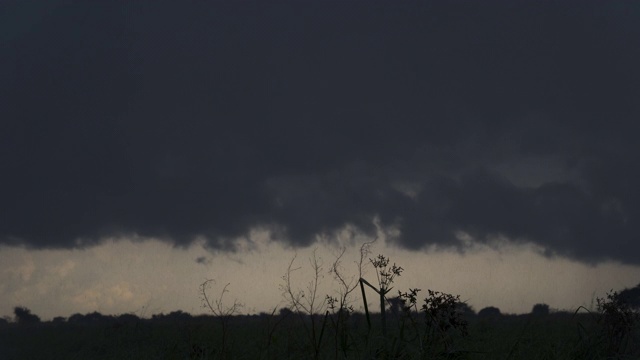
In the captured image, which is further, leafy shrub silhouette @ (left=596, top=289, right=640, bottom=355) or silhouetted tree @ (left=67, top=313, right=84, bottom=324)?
silhouetted tree @ (left=67, top=313, right=84, bottom=324)

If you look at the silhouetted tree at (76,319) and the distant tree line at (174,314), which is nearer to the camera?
the distant tree line at (174,314)

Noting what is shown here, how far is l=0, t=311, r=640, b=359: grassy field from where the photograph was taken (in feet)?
22.9

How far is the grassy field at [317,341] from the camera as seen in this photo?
22.9ft

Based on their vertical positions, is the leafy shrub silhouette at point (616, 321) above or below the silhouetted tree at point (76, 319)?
below

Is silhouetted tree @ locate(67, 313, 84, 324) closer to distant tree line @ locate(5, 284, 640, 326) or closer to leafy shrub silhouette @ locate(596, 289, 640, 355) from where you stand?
distant tree line @ locate(5, 284, 640, 326)

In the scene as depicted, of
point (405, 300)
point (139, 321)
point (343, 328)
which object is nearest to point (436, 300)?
point (405, 300)

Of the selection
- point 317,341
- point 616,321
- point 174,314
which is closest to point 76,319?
point 174,314

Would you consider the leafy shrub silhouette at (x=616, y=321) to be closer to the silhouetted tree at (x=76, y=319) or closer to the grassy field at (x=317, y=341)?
the grassy field at (x=317, y=341)

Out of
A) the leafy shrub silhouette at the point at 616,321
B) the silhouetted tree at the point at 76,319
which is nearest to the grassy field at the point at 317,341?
the leafy shrub silhouette at the point at 616,321

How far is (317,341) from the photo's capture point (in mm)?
12141

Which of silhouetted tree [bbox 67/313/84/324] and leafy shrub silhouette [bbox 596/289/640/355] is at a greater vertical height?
silhouetted tree [bbox 67/313/84/324]

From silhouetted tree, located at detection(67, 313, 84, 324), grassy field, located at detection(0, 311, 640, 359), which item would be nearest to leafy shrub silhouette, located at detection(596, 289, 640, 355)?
grassy field, located at detection(0, 311, 640, 359)

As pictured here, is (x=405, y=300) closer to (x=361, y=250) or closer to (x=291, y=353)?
(x=361, y=250)

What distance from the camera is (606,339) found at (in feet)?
28.0
